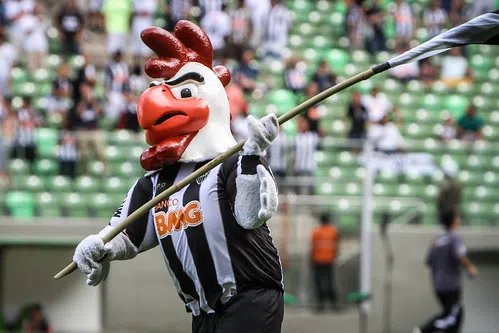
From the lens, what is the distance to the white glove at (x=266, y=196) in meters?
5.16

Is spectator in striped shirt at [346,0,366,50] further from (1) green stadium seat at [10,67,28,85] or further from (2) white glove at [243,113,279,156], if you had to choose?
(2) white glove at [243,113,279,156]

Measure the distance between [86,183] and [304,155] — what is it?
298 cm

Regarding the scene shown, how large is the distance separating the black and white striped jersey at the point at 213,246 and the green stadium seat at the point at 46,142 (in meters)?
9.15

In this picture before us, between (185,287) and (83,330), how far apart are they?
9.68m

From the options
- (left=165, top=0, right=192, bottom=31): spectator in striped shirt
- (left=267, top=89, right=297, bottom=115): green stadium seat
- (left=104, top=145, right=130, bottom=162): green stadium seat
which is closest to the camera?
(left=104, top=145, right=130, bottom=162): green stadium seat

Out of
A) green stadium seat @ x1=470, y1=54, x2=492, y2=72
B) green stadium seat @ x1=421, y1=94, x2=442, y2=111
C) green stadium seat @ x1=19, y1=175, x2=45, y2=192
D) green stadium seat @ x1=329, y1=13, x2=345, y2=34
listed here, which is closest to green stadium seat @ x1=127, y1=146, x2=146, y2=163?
green stadium seat @ x1=19, y1=175, x2=45, y2=192

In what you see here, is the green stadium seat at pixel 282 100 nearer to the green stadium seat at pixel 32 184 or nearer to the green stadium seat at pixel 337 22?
the green stadium seat at pixel 337 22

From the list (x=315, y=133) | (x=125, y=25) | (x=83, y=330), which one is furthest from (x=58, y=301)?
Answer: (x=125, y=25)

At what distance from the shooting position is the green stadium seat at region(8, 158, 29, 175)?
14539mm

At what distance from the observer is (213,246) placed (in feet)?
18.4

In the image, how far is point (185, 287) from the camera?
18.8 feet

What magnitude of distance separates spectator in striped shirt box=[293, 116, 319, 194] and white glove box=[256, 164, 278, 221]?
896 centimetres

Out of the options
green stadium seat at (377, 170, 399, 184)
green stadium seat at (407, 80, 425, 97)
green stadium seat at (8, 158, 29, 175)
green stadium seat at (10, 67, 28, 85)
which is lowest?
green stadium seat at (377, 170, 399, 184)

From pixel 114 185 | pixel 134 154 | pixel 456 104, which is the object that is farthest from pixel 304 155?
pixel 456 104
